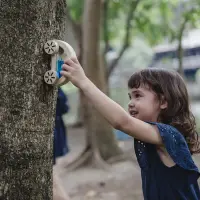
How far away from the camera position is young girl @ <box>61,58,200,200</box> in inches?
76.3

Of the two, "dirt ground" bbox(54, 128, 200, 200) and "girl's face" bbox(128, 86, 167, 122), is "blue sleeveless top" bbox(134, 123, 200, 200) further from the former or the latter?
"dirt ground" bbox(54, 128, 200, 200)

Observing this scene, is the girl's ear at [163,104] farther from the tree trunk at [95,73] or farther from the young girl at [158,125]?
the tree trunk at [95,73]

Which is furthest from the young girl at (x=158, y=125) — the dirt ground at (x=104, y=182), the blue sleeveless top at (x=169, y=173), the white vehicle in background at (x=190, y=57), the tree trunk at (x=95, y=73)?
the white vehicle in background at (x=190, y=57)

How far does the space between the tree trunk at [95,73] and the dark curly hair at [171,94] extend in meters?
5.27

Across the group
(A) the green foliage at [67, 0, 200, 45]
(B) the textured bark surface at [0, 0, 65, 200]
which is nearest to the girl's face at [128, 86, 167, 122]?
(B) the textured bark surface at [0, 0, 65, 200]

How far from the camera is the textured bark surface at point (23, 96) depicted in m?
1.81

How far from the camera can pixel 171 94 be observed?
220cm

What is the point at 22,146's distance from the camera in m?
1.84

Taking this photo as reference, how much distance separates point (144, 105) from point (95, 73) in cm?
547

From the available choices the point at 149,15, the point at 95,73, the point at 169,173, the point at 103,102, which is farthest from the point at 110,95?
the point at 103,102

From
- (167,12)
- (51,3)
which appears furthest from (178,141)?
(167,12)

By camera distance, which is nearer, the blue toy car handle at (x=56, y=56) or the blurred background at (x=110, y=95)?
the blue toy car handle at (x=56, y=56)

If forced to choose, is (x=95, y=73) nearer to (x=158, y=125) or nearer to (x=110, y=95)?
(x=110, y=95)

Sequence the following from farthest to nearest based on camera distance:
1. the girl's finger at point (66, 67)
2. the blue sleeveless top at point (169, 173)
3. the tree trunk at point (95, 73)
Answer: the tree trunk at point (95, 73)
the blue sleeveless top at point (169, 173)
the girl's finger at point (66, 67)
